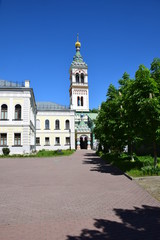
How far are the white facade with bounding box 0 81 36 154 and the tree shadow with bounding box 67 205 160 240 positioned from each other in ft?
81.3

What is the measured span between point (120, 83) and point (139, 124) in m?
9.64

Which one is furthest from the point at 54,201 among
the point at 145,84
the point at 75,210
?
the point at 145,84

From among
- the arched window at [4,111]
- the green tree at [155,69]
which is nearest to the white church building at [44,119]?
the arched window at [4,111]

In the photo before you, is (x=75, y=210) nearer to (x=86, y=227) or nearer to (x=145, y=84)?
(x=86, y=227)

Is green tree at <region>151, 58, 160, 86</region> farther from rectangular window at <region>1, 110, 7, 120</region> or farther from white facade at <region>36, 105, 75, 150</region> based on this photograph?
white facade at <region>36, 105, 75, 150</region>

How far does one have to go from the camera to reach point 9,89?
2922 cm

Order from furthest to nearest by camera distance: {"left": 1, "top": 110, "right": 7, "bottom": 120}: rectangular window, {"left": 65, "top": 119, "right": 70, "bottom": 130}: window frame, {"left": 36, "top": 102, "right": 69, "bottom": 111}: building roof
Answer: {"left": 36, "top": 102, "right": 69, "bottom": 111}: building roof < {"left": 65, "top": 119, "right": 70, "bottom": 130}: window frame < {"left": 1, "top": 110, "right": 7, "bottom": 120}: rectangular window

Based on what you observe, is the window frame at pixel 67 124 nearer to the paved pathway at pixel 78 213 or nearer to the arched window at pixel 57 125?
the arched window at pixel 57 125

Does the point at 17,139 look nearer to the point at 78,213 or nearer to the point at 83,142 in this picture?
the point at 78,213

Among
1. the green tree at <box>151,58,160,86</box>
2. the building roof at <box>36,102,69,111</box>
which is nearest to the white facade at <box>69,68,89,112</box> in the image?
the building roof at <box>36,102,69,111</box>

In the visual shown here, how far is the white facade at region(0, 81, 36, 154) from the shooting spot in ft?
94.6

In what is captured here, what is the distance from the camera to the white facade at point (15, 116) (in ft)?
94.6

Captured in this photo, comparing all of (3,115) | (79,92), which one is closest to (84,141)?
(79,92)

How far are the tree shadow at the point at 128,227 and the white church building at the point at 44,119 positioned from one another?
81.1ft
